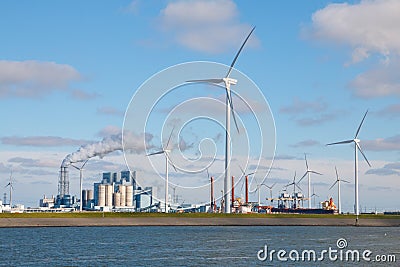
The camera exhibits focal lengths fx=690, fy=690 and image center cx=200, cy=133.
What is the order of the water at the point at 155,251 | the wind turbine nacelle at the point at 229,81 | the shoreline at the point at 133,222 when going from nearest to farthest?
the water at the point at 155,251
the shoreline at the point at 133,222
the wind turbine nacelle at the point at 229,81

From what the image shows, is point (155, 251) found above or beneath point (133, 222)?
above

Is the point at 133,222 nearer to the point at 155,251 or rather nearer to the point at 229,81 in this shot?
the point at 229,81

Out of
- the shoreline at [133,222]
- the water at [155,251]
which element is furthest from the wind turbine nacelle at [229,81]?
the water at [155,251]

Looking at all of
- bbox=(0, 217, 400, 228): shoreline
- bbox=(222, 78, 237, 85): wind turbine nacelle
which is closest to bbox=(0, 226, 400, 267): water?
bbox=(0, 217, 400, 228): shoreline

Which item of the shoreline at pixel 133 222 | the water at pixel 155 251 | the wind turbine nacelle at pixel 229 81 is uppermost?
the wind turbine nacelle at pixel 229 81

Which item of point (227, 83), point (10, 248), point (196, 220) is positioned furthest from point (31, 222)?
point (10, 248)

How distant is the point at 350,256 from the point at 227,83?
83710 mm

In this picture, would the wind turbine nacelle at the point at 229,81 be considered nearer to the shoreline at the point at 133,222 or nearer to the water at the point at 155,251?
the shoreline at the point at 133,222

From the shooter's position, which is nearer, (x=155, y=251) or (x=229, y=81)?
(x=155, y=251)

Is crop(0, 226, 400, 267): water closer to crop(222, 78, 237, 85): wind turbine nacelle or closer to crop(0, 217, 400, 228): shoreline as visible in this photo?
crop(0, 217, 400, 228): shoreline

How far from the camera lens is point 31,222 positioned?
15738cm

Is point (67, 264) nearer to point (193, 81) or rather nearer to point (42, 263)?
point (42, 263)

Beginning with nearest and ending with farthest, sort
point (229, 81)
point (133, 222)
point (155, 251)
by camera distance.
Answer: point (155, 251) → point (229, 81) → point (133, 222)

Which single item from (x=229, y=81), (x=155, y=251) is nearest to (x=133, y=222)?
(x=229, y=81)
